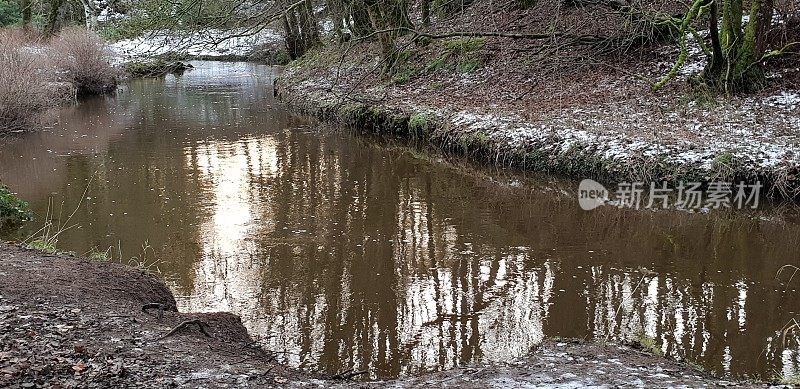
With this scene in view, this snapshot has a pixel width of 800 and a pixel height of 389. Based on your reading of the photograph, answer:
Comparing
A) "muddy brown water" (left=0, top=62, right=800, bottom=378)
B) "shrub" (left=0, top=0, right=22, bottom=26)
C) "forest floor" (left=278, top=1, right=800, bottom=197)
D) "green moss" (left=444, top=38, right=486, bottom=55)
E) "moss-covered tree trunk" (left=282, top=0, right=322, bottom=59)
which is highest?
"shrub" (left=0, top=0, right=22, bottom=26)

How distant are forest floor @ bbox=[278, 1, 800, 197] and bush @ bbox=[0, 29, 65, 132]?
6728 mm

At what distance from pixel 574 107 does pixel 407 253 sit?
22.6ft

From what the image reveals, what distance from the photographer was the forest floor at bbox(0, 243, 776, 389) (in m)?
4.66

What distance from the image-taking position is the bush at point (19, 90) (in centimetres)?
1648

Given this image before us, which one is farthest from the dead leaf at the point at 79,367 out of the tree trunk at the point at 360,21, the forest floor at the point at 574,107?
the tree trunk at the point at 360,21

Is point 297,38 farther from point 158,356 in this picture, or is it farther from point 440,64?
point 158,356

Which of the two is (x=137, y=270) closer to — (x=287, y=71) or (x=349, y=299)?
(x=349, y=299)

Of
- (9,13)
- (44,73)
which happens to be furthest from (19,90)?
(9,13)

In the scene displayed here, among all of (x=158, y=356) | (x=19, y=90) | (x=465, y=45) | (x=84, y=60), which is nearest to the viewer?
(x=158, y=356)

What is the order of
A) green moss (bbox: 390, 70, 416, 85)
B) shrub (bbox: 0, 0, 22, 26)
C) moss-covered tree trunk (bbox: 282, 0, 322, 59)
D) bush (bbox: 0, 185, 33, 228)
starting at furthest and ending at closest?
1. shrub (bbox: 0, 0, 22, 26)
2. moss-covered tree trunk (bbox: 282, 0, 322, 59)
3. green moss (bbox: 390, 70, 416, 85)
4. bush (bbox: 0, 185, 33, 228)

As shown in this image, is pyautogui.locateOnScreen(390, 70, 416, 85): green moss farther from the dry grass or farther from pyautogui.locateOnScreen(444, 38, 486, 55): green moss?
the dry grass

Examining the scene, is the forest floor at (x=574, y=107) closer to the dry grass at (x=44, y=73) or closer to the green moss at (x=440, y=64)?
the green moss at (x=440, y=64)

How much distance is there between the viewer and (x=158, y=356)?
16.6 feet

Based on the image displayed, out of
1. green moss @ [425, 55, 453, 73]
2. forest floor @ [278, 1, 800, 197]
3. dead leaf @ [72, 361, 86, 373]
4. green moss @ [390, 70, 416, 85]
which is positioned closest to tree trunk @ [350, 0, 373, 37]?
forest floor @ [278, 1, 800, 197]
